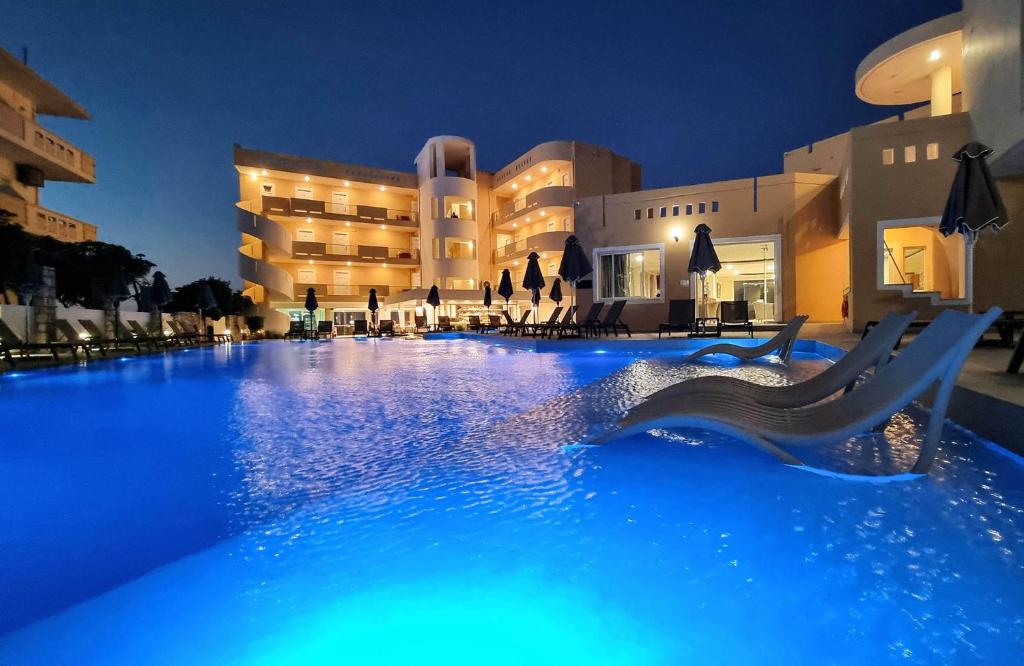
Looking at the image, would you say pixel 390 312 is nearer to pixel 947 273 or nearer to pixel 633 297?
pixel 633 297

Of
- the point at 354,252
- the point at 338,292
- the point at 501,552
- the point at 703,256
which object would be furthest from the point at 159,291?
the point at 501,552

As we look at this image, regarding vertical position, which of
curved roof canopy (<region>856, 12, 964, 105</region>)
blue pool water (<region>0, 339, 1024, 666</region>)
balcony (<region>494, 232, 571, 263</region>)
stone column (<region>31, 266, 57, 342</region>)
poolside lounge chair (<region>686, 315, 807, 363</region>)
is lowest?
blue pool water (<region>0, 339, 1024, 666</region>)

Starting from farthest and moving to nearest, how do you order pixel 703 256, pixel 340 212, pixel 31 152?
pixel 340 212 → pixel 31 152 → pixel 703 256

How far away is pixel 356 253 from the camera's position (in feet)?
107

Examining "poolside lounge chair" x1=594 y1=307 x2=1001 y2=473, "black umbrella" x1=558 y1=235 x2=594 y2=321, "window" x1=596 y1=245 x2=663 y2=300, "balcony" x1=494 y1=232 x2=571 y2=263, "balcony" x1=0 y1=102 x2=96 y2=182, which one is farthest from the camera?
"balcony" x1=494 y1=232 x2=571 y2=263

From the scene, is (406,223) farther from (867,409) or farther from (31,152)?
(867,409)

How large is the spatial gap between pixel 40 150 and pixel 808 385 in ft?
95.9

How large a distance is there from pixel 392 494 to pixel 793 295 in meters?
17.7

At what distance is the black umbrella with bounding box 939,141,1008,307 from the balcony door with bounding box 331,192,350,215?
98.1ft

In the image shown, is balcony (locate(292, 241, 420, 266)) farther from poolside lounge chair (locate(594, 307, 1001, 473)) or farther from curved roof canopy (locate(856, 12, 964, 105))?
poolside lounge chair (locate(594, 307, 1001, 473))

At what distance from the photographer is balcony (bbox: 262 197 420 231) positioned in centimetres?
2962

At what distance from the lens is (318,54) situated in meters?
51.9

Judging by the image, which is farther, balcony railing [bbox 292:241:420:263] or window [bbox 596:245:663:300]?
balcony railing [bbox 292:241:420:263]

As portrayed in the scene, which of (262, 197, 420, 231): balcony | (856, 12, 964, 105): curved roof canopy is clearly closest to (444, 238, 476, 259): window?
(262, 197, 420, 231): balcony
